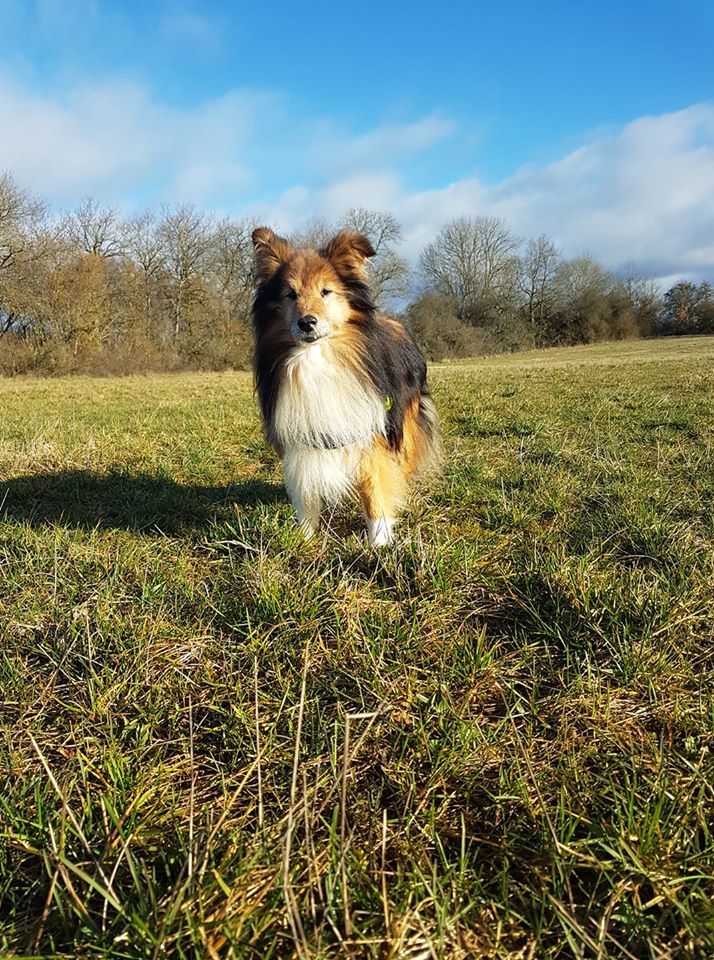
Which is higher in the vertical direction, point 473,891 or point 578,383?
point 578,383

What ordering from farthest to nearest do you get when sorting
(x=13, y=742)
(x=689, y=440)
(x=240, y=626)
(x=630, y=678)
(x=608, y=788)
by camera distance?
(x=689, y=440) < (x=240, y=626) < (x=630, y=678) < (x=13, y=742) < (x=608, y=788)

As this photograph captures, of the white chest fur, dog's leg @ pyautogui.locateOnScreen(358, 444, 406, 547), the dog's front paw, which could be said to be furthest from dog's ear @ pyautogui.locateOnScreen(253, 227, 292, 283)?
the dog's front paw

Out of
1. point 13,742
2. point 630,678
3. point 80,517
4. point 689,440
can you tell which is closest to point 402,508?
point 630,678

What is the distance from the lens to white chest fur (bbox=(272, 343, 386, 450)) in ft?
10.6

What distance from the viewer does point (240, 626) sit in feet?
7.11

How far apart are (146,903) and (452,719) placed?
918 mm

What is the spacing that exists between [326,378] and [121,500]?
1.99m

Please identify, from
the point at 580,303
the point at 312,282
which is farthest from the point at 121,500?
the point at 580,303

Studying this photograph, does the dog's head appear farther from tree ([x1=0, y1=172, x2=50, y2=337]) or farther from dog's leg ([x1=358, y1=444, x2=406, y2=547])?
tree ([x1=0, y1=172, x2=50, y2=337])

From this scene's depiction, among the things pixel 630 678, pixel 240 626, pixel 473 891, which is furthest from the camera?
pixel 240 626

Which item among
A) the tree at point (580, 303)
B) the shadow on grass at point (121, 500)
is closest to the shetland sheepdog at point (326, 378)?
the shadow on grass at point (121, 500)

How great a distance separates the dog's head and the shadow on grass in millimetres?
1268

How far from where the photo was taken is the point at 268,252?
356 cm

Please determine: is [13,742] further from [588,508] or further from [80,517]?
[588,508]
